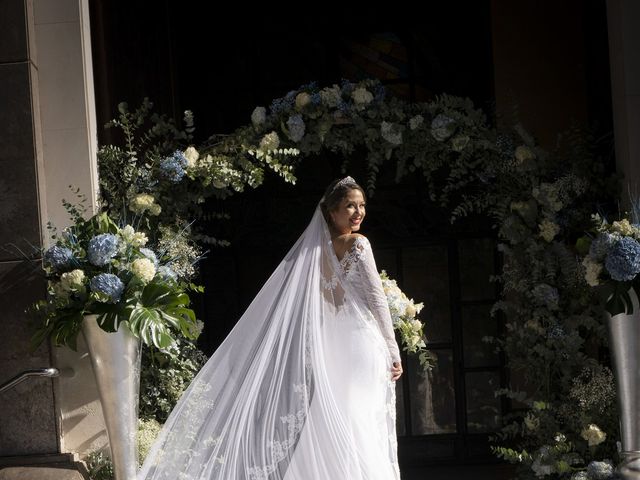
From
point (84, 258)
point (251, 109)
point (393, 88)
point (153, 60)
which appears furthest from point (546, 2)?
point (84, 258)

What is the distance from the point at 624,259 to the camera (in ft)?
18.4

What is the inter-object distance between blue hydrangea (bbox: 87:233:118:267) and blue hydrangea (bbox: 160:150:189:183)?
782 millimetres

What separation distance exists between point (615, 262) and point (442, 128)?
144 cm

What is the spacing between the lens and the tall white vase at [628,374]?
579 cm

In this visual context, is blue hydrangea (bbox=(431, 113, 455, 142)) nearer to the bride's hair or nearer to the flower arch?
the flower arch

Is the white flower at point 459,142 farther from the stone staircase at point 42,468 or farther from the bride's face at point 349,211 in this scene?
the stone staircase at point 42,468

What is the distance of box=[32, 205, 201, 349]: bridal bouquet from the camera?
18.5 feet

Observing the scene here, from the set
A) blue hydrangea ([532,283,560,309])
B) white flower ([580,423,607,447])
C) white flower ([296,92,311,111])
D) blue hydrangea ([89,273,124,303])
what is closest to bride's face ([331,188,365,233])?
white flower ([296,92,311,111])

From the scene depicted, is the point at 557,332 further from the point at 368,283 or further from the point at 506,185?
the point at 368,283

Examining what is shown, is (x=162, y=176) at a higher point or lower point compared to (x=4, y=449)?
higher

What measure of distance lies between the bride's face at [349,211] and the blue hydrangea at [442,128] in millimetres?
741

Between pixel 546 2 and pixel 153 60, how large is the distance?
3243 millimetres

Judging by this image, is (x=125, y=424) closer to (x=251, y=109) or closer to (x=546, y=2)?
(x=251, y=109)

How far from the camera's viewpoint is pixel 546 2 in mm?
8062
